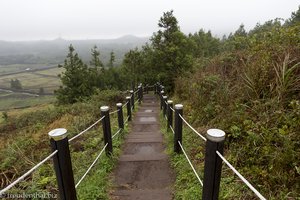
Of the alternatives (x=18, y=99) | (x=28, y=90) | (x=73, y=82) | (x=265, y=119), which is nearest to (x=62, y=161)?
(x=265, y=119)

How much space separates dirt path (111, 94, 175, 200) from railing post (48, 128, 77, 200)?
3.13 feet

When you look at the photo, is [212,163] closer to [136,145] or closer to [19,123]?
[136,145]

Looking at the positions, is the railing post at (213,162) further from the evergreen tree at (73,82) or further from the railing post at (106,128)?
the evergreen tree at (73,82)

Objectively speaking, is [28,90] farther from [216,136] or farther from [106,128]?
[216,136]

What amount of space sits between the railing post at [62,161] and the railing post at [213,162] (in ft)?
5.27

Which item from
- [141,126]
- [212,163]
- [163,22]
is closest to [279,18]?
[141,126]

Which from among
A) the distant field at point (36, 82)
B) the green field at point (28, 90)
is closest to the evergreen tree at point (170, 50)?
the green field at point (28, 90)

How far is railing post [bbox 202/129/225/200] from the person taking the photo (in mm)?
2319

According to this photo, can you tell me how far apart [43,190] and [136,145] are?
91.2 inches

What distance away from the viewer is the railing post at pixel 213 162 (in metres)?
2.32

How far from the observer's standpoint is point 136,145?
213 inches

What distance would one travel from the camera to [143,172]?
4012 mm

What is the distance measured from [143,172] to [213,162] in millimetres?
1959

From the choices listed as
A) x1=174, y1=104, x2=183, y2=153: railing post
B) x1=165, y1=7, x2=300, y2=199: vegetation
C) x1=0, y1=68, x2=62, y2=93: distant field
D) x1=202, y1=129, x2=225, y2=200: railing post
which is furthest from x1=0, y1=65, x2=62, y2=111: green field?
x1=202, y1=129, x2=225, y2=200: railing post
